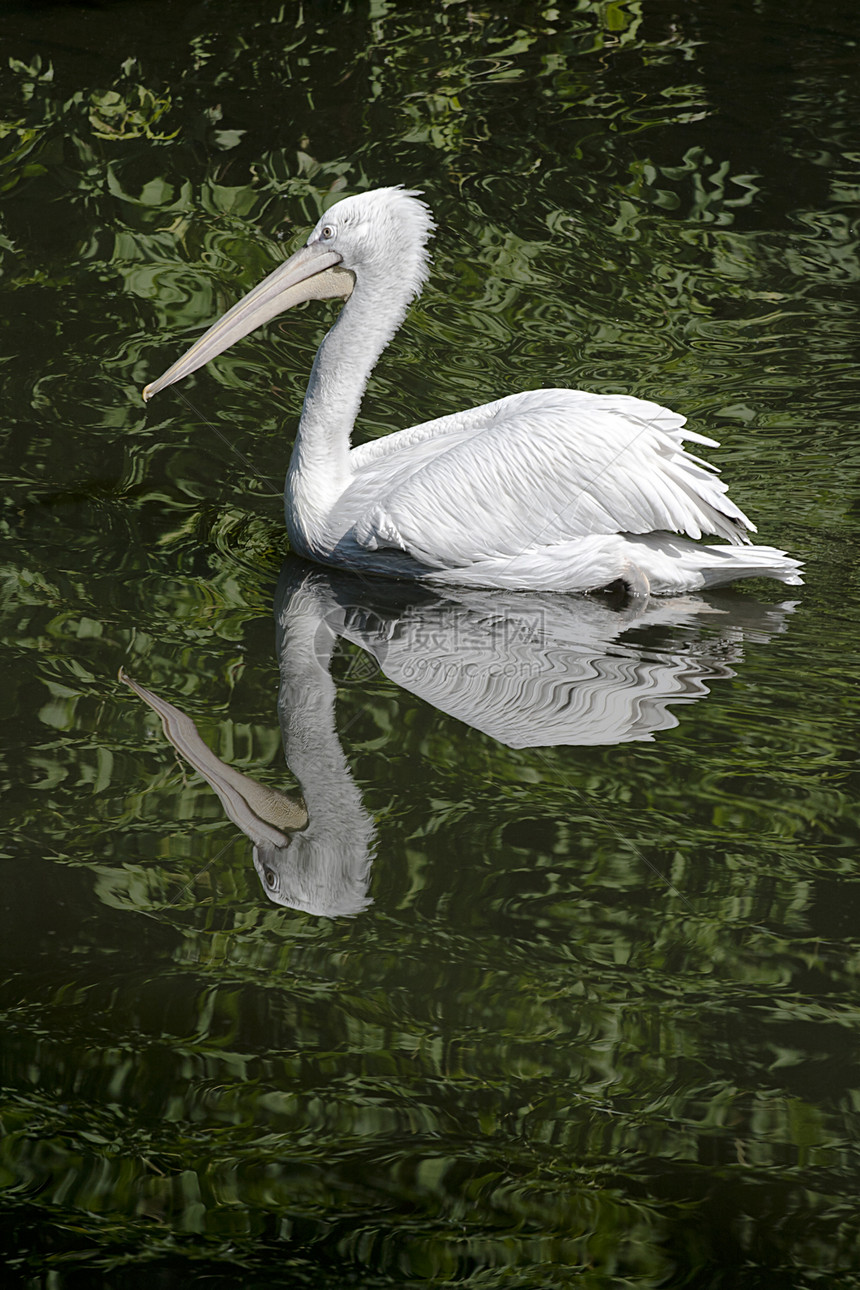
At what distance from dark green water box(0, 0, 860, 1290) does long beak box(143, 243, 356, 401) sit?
464 millimetres

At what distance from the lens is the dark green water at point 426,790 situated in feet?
7.66

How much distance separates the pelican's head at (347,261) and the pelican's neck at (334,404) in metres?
0.05

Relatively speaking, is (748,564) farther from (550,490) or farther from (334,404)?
(334,404)

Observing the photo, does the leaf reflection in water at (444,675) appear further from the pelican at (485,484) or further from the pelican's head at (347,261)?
the pelican's head at (347,261)

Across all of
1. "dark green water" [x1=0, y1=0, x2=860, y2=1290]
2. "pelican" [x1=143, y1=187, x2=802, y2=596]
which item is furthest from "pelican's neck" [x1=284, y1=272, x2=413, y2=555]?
"dark green water" [x1=0, y1=0, x2=860, y2=1290]

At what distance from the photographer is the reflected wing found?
4227 mm

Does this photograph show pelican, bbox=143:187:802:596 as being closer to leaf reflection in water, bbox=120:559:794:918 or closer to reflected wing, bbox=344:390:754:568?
reflected wing, bbox=344:390:754:568

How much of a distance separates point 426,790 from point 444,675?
1.93 ft

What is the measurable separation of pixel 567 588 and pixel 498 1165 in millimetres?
2243

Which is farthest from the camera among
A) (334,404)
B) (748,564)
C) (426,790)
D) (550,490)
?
(334,404)

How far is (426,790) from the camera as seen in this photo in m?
3.29

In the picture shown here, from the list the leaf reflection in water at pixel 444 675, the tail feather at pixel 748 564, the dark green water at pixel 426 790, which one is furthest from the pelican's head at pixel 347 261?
the tail feather at pixel 748 564

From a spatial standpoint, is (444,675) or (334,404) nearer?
(444,675)

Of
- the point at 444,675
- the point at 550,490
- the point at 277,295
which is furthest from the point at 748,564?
the point at 277,295
